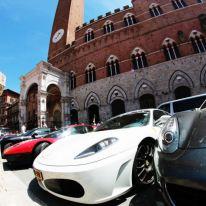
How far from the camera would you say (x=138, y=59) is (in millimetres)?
16875

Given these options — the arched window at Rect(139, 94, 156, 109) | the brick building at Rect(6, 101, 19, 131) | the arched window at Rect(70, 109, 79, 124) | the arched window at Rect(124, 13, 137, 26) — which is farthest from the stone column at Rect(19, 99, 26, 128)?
the brick building at Rect(6, 101, 19, 131)

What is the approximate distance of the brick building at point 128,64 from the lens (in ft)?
48.8

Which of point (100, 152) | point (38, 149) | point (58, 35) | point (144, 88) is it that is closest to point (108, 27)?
point (58, 35)

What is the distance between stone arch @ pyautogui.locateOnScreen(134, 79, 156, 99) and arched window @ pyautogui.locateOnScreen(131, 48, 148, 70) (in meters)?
1.90

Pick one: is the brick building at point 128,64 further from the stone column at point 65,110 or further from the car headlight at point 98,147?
the car headlight at point 98,147

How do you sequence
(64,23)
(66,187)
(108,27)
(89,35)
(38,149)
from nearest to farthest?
1. (66,187)
2. (38,149)
3. (108,27)
4. (89,35)
5. (64,23)

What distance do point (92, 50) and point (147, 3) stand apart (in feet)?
28.1

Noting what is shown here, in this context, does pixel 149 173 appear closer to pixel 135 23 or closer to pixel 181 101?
pixel 181 101

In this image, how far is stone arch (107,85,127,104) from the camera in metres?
16.6

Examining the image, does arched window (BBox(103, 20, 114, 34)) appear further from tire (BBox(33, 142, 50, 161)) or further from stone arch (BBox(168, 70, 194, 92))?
tire (BBox(33, 142, 50, 161))

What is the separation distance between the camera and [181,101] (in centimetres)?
741

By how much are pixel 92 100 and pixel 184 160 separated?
16888mm

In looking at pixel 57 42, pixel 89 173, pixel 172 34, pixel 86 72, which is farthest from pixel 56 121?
pixel 89 173

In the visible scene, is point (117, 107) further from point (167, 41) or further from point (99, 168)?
point (99, 168)
